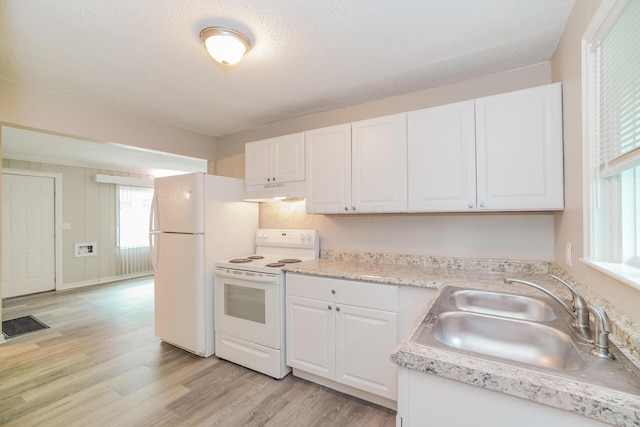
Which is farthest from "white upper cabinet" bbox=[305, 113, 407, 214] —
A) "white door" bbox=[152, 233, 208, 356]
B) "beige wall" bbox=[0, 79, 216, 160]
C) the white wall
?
"beige wall" bbox=[0, 79, 216, 160]

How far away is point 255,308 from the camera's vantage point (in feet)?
8.09

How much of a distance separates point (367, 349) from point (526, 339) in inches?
41.9

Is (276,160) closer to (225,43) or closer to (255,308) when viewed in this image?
(225,43)

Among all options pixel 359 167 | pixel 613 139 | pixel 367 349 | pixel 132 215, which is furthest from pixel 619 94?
pixel 132 215

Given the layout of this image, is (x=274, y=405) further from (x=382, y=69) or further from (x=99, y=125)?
(x=99, y=125)

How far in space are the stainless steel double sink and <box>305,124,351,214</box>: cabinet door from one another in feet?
3.76

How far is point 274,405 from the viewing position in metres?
2.02

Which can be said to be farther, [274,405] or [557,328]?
[274,405]

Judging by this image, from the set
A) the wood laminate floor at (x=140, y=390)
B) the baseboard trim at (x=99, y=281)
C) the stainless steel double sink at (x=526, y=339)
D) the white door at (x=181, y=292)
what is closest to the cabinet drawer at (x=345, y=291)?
the stainless steel double sink at (x=526, y=339)

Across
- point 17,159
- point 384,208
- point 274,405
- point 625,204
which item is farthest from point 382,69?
point 17,159

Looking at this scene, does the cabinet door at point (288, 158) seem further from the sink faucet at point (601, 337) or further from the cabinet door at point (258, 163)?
the sink faucet at point (601, 337)

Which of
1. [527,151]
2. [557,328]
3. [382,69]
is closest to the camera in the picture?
[557,328]

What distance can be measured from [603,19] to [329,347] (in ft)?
7.32

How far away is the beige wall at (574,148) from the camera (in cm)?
126
